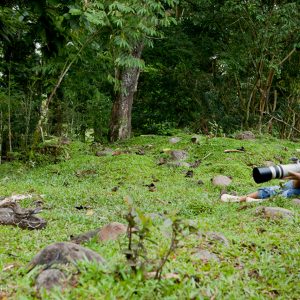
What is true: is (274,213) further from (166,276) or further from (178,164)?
(178,164)

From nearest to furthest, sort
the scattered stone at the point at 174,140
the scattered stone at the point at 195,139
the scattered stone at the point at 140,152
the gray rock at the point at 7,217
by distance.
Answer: the gray rock at the point at 7,217
the scattered stone at the point at 140,152
the scattered stone at the point at 195,139
the scattered stone at the point at 174,140

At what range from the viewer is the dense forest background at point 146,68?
296 inches

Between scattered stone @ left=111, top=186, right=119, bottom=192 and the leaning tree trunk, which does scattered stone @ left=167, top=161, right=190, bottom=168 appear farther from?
the leaning tree trunk

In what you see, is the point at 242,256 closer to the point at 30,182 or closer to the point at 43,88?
the point at 30,182

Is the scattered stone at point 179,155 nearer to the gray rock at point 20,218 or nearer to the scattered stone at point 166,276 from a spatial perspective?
the gray rock at point 20,218

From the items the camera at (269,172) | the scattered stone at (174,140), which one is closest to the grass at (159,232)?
the camera at (269,172)

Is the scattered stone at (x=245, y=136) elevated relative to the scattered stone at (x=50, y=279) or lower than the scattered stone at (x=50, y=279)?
lower

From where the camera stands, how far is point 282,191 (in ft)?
15.9

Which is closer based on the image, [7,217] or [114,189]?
[7,217]

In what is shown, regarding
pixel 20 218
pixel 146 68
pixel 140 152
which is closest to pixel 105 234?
pixel 20 218

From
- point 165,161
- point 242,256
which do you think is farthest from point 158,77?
point 242,256

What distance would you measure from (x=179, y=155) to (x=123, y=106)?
3390 millimetres

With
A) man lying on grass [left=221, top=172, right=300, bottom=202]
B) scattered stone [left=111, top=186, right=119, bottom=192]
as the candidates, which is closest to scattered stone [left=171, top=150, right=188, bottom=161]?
scattered stone [left=111, top=186, right=119, bottom=192]

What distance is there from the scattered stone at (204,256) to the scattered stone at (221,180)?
3.30m
